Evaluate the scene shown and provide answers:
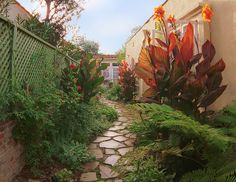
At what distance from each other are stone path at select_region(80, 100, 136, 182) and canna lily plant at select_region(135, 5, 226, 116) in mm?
777

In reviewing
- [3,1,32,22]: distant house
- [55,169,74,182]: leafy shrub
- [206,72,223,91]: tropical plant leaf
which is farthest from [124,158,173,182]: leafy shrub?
[3,1,32,22]: distant house

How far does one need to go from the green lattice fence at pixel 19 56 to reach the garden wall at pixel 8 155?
0.56 meters

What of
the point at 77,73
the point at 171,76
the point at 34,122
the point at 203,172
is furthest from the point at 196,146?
the point at 77,73

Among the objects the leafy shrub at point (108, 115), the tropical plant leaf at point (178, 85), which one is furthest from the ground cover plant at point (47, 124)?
the leafy shrub at point (108, 115)

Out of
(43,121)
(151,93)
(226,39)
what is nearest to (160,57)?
(151,93)

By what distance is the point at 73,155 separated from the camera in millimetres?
5266

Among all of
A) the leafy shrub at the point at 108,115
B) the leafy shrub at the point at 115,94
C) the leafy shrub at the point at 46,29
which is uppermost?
the leafy shrub at the point at 46,29

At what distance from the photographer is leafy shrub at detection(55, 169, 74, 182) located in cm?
439

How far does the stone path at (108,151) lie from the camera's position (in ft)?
15.6

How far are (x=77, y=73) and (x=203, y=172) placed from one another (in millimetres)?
4904

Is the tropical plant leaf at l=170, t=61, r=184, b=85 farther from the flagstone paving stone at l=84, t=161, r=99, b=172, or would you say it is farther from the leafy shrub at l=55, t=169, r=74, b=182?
the leafy shrub at l=55, t=169, r=74, b=182

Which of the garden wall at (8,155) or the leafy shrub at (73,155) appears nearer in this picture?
the garden wall at (8,155)

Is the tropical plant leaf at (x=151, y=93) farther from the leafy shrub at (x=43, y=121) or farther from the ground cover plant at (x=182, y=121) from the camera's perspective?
the leafy shrub at (x=43, y=121)

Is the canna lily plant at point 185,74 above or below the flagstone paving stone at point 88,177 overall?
above
